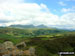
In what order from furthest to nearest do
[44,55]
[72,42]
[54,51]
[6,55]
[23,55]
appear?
[72,42] → [54,51] → [44,55] → [23,55] → [6,55]

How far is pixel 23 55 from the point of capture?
3212 centimetres

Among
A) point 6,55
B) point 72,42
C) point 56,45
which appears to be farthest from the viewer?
point 72,42

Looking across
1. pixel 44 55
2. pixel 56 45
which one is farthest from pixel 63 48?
pixel 44 55

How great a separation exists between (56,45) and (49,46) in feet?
12.5

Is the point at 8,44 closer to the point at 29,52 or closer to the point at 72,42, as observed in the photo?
the point at 29,52

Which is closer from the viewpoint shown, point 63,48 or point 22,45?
point 63,48

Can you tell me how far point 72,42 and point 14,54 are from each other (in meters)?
35.3

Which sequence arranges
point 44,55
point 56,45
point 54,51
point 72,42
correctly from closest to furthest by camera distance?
1. point 44,55
2. point 54,51
3. point 56,45
4. point 72,42

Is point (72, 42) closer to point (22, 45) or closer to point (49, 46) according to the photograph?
point (49, 46)

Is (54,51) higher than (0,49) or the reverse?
the reverse

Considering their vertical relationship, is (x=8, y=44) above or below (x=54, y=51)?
above

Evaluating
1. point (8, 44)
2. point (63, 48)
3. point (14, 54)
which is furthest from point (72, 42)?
point (14, 54)

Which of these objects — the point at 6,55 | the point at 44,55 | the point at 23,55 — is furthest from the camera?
the point at 44,55

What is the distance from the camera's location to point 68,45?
186 feet
